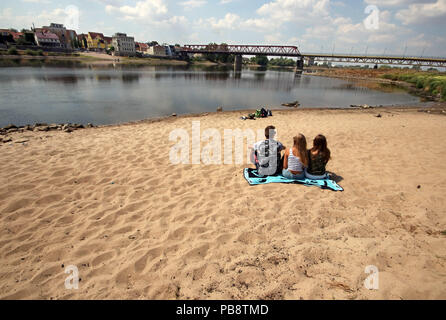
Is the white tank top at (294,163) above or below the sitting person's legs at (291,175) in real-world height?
above

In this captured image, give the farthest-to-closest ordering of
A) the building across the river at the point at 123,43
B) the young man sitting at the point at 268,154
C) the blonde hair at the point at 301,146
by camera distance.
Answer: the building across the river at the point at 123,43, the young man sitting at the point at 268,154, the blonde hair at the point at 301,146

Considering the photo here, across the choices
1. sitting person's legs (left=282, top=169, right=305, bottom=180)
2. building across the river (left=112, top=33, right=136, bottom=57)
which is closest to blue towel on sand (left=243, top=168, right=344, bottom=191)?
sitting person's legs (left=282, top=169, right=305, bottom=180)

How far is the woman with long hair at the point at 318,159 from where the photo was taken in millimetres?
→ 5008

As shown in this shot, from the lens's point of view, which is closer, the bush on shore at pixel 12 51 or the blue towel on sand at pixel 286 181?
the blue towel on sand at pixel 286 181

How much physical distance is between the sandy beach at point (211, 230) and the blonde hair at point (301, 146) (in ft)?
2.35

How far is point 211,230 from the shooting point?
379cm

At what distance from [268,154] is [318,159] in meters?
1.16

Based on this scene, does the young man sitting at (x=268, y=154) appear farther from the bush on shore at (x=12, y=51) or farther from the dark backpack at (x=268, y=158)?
the bush on shore at (x=12, y=51)

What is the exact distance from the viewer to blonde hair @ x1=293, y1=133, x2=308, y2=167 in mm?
4945

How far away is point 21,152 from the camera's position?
23.1 feet

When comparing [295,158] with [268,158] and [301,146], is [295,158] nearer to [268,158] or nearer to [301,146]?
[301,146]

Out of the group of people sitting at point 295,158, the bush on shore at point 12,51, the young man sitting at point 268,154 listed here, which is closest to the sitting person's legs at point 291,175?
the group of people sitting at point 295,158

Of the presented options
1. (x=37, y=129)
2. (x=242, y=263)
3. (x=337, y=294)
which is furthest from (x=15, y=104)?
(x=337, y=294)

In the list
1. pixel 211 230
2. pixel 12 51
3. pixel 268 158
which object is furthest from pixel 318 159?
pixel 12 51
